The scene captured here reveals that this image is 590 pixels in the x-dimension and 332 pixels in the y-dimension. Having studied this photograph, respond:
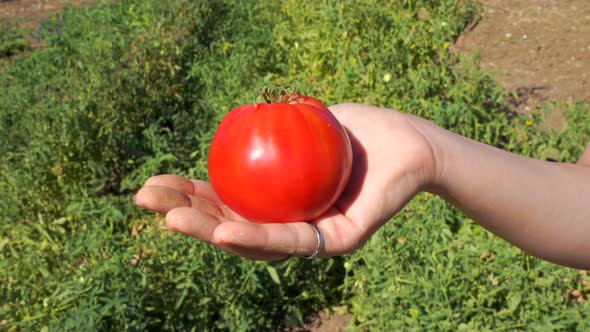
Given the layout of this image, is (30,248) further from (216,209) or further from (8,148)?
(216,209)

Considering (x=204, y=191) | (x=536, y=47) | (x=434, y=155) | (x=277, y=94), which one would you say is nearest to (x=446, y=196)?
(x=434, y=155)

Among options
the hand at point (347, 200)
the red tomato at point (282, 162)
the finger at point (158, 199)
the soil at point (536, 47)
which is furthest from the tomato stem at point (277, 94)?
the soil at point (536, 47)

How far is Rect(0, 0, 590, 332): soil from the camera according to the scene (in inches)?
174

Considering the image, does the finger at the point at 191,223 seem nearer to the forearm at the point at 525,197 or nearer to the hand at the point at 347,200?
the hand at the point at 347,200

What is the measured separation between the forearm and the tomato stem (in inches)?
17.8

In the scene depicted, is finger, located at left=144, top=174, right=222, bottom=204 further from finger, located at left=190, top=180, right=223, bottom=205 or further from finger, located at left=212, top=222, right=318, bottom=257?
finger, located at left=212, top=222, right=318, bottom=257

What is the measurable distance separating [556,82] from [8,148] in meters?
4.05

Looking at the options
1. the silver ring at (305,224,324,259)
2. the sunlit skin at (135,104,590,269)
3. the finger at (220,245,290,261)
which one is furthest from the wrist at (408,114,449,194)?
the finger at (220,245,290,261)

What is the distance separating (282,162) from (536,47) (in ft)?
13.7

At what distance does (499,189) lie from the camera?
5.19ft

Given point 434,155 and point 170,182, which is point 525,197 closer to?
point 434,155

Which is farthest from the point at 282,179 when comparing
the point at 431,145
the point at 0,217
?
the point at 0,217

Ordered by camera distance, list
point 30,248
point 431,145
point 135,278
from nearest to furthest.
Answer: point 431,145, point 135,278, point 30,248

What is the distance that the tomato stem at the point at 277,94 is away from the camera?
1671mm
